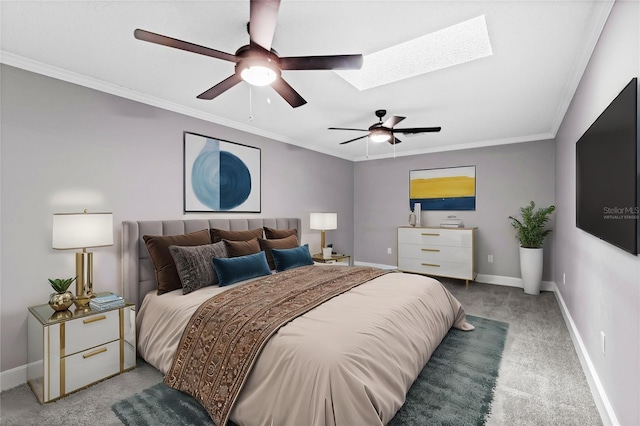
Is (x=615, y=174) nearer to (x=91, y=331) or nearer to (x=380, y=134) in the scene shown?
(x=380, y=134)

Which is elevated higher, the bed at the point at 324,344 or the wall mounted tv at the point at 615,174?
the wall mounted tv at the point at 615,174

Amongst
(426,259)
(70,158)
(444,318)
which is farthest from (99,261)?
(426,259)

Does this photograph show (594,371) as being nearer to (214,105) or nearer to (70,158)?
(214,105)

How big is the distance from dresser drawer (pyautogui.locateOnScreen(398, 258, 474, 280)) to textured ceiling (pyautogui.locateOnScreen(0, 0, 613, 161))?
92.0 inches

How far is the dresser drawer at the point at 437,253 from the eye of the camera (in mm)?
4965

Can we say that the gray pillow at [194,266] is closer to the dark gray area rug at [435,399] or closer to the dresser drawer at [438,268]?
the dark gray area rug at [435,399]

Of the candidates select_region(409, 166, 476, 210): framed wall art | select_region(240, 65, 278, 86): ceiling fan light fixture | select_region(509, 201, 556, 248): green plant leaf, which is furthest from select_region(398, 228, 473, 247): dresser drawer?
select_region(240, 65, 278, 86): ceiling fan light fixture

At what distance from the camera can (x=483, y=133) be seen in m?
4.61

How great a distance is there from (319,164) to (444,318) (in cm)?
351

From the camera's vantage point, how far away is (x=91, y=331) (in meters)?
2.28

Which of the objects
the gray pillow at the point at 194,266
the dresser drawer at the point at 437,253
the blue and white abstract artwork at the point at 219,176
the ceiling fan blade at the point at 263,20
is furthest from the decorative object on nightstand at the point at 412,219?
the ceiling fan blade at the point at 263,20

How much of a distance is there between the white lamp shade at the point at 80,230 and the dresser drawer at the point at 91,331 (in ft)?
1.79

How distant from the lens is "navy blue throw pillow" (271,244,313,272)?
3510 mm

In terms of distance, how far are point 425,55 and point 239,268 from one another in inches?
98.9
